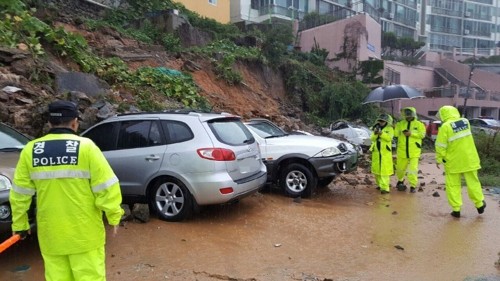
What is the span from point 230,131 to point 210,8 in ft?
89.3

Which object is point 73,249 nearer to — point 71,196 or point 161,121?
point 71,196

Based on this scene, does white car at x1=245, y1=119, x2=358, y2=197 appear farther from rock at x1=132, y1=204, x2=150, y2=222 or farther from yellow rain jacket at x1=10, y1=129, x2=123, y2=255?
yellow rain jacket at x1=10, y1=129, x2=123, y2=255

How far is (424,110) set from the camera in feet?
121

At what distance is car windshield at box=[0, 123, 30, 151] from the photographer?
215 inches

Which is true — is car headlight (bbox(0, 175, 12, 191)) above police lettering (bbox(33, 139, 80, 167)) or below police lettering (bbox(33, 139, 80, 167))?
below

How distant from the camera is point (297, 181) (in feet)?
26.2

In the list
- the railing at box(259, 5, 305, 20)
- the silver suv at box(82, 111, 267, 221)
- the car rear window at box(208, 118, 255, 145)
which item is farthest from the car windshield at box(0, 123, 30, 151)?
the railing at box(259, 5, 305, 20)

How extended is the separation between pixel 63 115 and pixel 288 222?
13.5 ft

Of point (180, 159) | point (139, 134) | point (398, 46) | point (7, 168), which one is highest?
point (398, 46)

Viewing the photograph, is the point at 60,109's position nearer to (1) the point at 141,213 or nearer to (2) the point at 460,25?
(1) the point at 141,213

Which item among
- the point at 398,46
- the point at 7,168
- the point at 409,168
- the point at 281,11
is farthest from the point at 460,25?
the point at 7,168

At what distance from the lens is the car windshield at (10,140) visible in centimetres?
547

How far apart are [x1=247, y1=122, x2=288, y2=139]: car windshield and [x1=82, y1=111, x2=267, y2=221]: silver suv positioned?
1.82 metres

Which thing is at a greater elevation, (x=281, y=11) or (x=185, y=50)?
(x=281, y=11)
